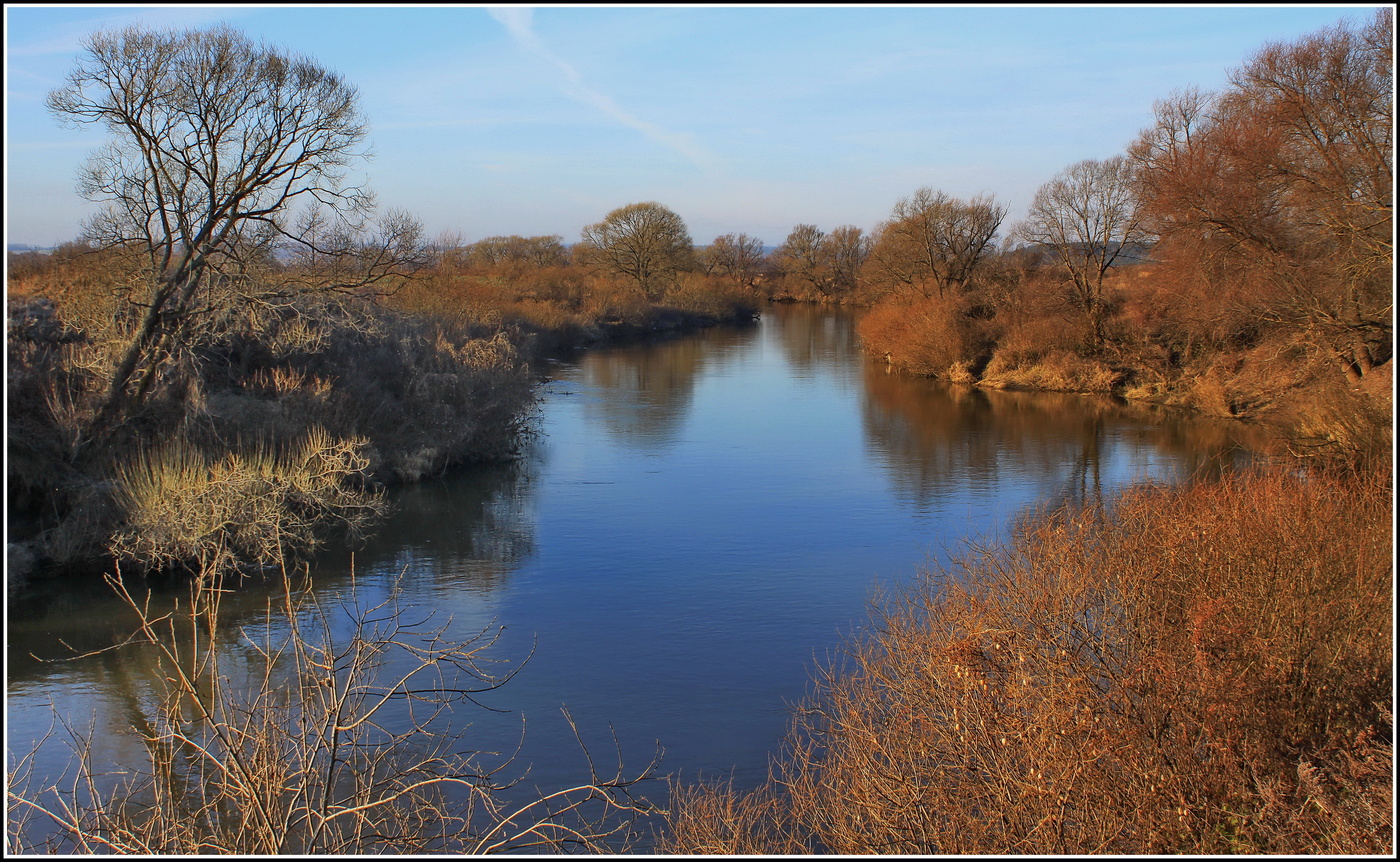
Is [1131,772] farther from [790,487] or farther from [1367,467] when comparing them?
[790,487]

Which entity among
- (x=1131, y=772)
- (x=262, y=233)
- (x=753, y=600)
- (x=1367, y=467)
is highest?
(x=262, y=233)

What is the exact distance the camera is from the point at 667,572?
13.6 metres

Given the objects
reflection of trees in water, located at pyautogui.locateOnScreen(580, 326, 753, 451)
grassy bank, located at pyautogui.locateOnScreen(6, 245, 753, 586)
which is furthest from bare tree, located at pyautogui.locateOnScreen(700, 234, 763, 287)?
grassy bank, located at pyautogui.locateOnScreen(6, 245, 753, 586)

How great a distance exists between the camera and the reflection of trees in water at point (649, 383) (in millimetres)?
24250

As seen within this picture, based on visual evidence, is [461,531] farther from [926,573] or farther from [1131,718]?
[1131,718]

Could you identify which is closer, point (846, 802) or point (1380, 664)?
point (846, 802)

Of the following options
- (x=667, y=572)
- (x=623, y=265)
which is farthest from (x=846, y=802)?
(x=623, y=265)

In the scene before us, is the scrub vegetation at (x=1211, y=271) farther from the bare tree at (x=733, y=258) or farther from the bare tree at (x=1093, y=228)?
the bare tree at (x=733, y=258)

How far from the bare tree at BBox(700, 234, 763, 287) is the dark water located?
60.1 m

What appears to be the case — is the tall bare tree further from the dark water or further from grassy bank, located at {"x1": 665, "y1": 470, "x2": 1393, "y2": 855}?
grassy bank, located at {"x1": 665, "y1": 470, "x2": 1393, "y2": 855}

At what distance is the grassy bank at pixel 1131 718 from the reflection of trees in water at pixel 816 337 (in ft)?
92.7

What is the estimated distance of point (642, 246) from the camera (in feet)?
205

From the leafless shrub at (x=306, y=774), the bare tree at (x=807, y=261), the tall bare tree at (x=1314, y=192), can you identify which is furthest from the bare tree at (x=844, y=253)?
the leafless shrub at (x=306, y=774)

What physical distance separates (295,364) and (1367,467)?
1720cm
